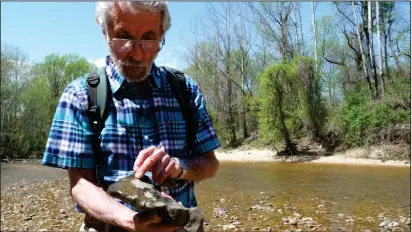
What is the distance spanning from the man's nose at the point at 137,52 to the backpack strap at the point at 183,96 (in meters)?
0.17

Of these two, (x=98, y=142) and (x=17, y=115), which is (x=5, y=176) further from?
(x=98, y=142)

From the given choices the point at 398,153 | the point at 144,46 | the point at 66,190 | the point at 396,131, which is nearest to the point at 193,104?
the point at 144,46

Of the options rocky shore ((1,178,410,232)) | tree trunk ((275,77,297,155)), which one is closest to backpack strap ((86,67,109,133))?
rocky shore ((1,178,410,232))

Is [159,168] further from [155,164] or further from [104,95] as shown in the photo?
[104,95]

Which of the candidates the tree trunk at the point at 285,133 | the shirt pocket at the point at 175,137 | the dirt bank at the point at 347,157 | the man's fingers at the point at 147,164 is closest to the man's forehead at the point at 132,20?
the shirt pocket at the point at 175,137

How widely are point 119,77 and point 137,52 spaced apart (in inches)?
4.7

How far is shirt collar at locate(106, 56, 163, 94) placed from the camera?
145cm

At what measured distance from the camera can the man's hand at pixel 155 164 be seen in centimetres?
122

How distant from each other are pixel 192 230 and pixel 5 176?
19.5 m

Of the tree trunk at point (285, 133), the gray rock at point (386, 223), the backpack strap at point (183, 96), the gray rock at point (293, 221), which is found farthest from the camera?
the tree trunk at point (285, 133)

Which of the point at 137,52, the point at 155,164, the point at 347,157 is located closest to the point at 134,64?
the point at 137,52

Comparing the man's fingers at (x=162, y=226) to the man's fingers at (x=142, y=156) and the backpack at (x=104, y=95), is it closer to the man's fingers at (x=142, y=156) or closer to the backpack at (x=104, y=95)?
the man's fingers at (x=142, y=156)

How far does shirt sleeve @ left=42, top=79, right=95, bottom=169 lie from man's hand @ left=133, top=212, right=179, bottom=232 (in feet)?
1.18

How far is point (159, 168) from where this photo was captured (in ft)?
4.13
